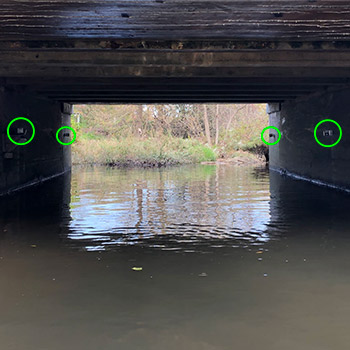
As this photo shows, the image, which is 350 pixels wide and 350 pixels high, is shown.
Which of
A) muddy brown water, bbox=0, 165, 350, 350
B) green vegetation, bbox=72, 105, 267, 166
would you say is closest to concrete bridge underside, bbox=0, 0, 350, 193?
muddy brown water, bbox=0, 165, 350, 350

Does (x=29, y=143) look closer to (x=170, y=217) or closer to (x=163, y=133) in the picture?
(x=170, y=217)

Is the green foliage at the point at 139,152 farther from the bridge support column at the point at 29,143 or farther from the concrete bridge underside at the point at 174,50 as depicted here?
the concrete bridge underside at the point at 174,50

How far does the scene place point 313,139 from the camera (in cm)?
1873

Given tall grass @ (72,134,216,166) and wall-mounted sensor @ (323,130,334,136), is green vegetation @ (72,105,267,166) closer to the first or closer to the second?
tall grass @ (72,134,216,166)

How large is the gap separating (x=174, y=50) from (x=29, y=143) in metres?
10.2

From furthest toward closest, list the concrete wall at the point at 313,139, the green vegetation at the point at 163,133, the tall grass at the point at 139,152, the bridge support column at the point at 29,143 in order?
the green vegetation at the point at 163,133
the tall grass at the point at 139,152
the concrete wall at the point at 313,139
the bridge support column at the point at 29,143

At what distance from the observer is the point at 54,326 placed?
4.20 m

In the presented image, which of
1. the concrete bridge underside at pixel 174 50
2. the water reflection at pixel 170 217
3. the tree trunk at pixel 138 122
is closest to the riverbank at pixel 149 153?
the tree trunk at pixel 138 122

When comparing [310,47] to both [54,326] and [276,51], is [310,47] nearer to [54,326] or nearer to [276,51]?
[276,51]

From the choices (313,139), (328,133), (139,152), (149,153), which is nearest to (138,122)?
(139,152)

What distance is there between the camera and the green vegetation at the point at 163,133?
1254 inches

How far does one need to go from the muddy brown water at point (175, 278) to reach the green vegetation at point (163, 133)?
20412 mm

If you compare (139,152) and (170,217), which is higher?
(139,152)

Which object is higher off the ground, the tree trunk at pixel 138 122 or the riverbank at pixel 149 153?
the tree trunk at pixel 138 122
